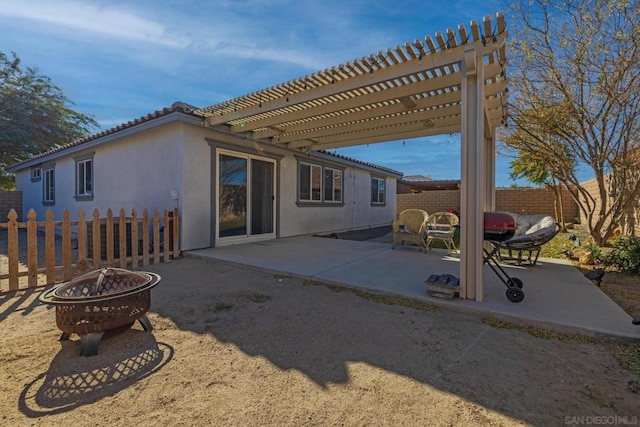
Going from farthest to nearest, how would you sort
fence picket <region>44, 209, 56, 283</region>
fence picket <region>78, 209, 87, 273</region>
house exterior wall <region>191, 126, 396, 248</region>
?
1. house exterior wall <region>191, 126, 396, 248</region>
2. fence picket <region>78, 209, 87, 273</region>
3. fence picket <region>44, 209, 56, 283</region>

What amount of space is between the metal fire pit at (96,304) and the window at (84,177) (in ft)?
25.9

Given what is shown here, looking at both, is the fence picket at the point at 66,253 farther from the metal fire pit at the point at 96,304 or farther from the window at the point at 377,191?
the window at the point at 377,191

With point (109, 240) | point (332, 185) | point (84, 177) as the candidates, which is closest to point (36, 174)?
point (84, 177)

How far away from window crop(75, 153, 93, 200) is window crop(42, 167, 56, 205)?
227 cm

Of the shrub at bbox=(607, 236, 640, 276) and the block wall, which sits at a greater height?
the block wall

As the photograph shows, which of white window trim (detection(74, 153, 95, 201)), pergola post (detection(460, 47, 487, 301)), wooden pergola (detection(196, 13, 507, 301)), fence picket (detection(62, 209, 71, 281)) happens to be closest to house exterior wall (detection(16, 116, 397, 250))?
white window trim (detection(74, 153, 95, 201))

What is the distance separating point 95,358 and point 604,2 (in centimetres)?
910

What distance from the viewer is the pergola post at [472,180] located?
11.4 ft

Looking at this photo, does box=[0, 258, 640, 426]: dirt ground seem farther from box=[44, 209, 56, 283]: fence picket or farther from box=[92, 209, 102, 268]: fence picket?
box=[92, 209, 102, 268]: fence picket

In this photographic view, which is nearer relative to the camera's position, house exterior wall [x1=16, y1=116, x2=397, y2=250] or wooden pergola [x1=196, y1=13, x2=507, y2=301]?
wooden pergola [x1=196, y1=13, x2=507, y2=301]

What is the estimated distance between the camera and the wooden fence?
13.4 ft

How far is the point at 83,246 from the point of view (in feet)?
15.6

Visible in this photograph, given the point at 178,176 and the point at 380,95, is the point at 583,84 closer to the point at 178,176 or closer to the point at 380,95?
the point at 380,95

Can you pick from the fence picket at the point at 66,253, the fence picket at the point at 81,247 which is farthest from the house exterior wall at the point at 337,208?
the fence picket at the point at 66,253
